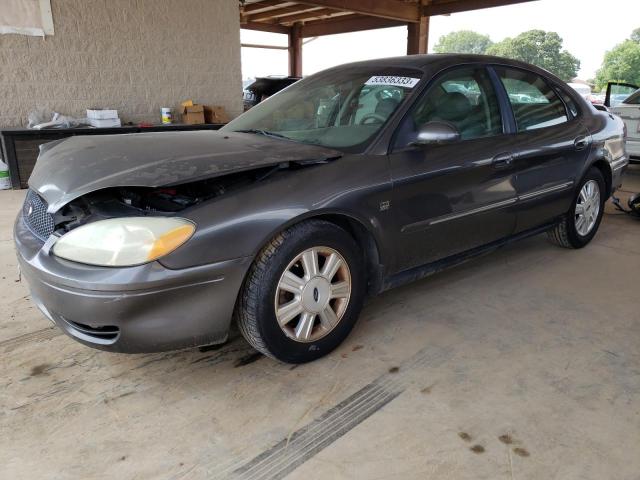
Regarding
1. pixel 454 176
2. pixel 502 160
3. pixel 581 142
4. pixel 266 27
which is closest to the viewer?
pixel 454 176

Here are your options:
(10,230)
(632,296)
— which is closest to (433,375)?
(632,296)

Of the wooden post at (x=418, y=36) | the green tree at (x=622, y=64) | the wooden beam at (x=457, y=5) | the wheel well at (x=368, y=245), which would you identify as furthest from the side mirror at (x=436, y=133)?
the green tree at (x=622, y=64)

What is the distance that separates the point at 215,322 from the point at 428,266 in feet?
4.25

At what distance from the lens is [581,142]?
11.9ft

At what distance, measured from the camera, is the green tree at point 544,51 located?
25.8 meters

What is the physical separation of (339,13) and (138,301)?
1486 centimetres

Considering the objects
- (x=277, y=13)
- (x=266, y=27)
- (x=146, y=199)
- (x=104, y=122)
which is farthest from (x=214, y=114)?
(x=266, y=27)

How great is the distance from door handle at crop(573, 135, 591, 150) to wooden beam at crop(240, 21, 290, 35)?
14.6 m

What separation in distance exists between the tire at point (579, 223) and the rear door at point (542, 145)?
0.51 ft

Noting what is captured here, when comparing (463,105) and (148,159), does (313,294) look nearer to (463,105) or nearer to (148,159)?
(148,159)

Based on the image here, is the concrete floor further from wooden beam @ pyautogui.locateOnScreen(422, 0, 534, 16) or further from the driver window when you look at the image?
wooden beam @ pyautogui.locateOnScreen(422, 0, 534, 16)

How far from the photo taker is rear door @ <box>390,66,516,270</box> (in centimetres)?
255

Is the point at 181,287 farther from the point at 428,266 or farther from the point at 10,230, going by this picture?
the point at 10,230

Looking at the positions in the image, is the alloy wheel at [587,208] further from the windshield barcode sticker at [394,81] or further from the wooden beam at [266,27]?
the wooden beam at [266,27]
